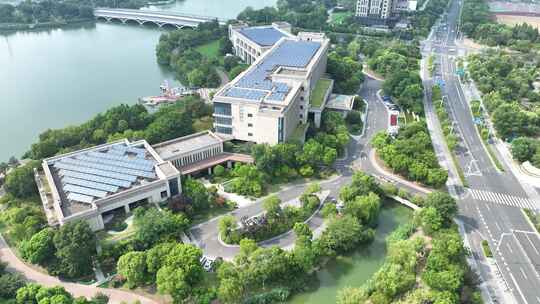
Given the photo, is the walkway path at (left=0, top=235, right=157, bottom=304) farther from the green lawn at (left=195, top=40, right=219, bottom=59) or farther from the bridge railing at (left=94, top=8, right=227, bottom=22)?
the bridge railing at (left=94, top=8, right=227, bottom=22)

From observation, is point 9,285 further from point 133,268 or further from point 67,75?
point 67,75

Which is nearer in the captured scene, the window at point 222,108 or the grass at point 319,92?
the window at point 222,108

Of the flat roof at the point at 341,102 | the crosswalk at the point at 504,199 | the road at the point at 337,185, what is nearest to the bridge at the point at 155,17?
the flat roof at the point at 341,102

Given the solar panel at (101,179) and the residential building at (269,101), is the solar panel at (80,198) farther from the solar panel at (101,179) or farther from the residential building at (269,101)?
the residential building at (269,101)

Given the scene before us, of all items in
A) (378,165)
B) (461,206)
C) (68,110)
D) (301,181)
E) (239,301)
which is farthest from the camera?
(68,110)

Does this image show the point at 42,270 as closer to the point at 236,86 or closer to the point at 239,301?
the point at 239,301

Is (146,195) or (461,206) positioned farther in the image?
(461,206)

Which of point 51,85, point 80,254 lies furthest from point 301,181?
point 51,85
